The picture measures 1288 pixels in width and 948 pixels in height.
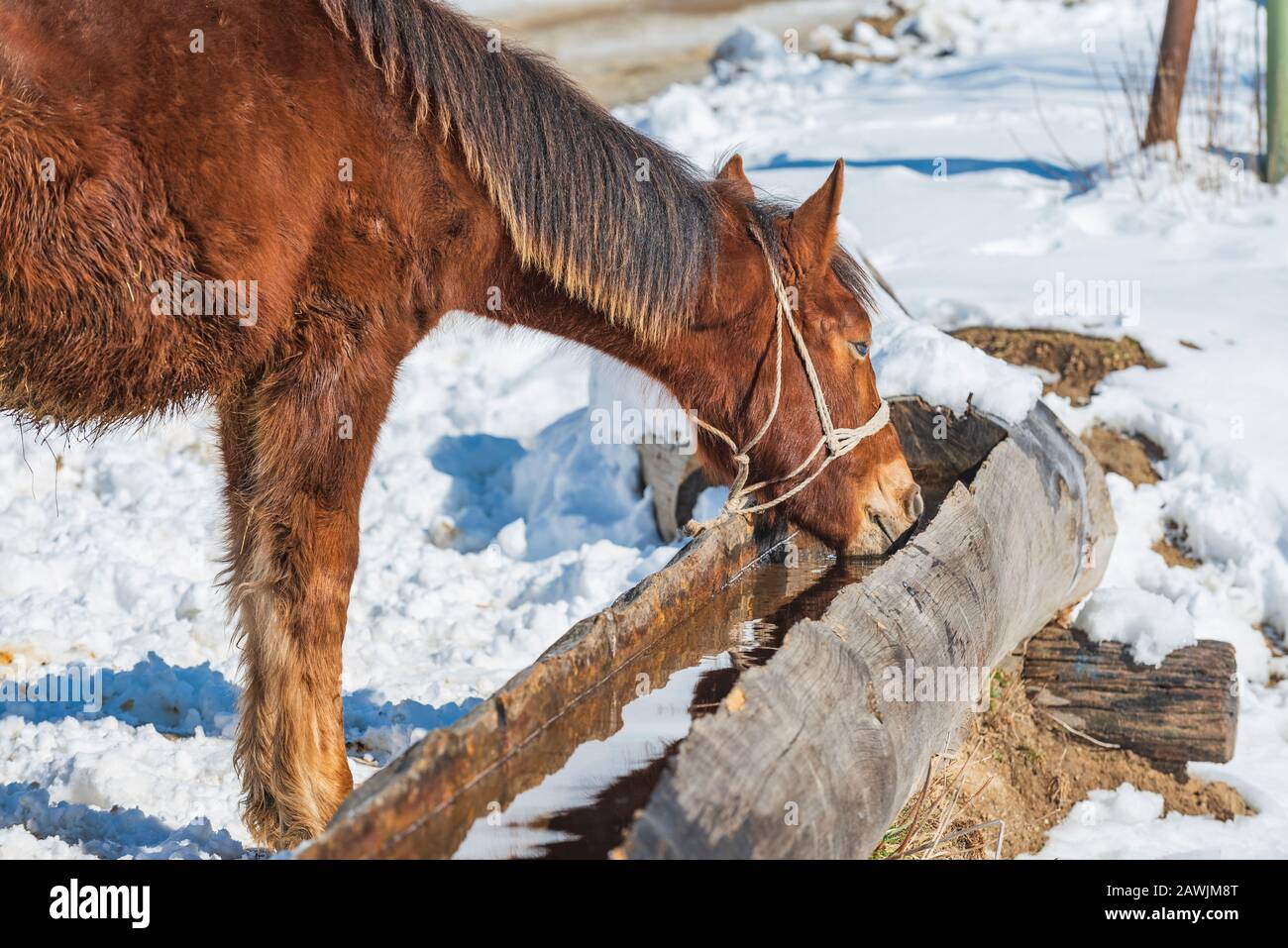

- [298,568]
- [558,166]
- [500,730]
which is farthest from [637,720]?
[558,166]

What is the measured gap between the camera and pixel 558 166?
3.31 meters

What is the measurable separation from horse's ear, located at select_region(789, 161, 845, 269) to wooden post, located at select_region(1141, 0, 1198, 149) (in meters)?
5.72

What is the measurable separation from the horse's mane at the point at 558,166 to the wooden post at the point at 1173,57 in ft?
19.3

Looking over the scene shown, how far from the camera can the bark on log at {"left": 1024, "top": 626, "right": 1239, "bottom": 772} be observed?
406 centimetres

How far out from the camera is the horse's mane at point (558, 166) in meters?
3.16

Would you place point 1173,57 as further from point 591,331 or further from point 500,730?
point 500,730

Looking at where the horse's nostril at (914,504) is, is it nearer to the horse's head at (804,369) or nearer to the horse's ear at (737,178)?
the horse's head at (804,369)

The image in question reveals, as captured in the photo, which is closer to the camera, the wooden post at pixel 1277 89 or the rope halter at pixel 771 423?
the rope halter at pixel 771 423

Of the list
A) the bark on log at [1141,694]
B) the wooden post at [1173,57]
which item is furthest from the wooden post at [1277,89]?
the bark on log at [1141,694]

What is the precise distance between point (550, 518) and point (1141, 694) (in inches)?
101

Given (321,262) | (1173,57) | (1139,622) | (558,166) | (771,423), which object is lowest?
(1139,622)
